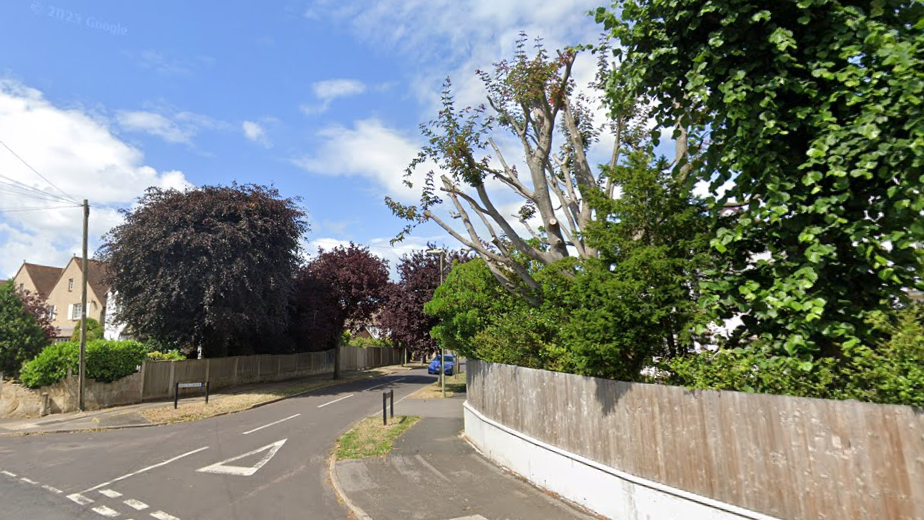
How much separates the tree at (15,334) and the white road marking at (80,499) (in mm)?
17709

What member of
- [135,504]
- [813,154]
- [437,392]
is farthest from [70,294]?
[813,154]

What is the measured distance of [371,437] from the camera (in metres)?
12.7

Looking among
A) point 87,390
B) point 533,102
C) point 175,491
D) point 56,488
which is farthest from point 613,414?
point 87,390

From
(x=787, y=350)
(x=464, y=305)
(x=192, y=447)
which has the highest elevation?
(x=464, y=305)

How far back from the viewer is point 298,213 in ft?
83.7

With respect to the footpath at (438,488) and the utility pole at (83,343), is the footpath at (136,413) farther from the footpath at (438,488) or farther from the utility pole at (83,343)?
the footpath at (438,488)

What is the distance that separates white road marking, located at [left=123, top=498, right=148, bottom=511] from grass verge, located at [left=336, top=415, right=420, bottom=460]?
3701 millimetres

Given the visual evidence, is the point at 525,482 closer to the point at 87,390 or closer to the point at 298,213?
the point at 87,390

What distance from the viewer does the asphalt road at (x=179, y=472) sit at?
7309mm

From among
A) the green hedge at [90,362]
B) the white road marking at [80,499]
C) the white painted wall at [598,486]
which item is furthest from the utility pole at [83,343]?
the white painted wall at [598,486]

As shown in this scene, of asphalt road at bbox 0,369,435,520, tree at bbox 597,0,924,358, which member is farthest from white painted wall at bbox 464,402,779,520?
asphalt road at bbox 0,369,435,520

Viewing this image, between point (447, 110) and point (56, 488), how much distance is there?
10.7m

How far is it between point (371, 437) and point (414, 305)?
14.0 meters

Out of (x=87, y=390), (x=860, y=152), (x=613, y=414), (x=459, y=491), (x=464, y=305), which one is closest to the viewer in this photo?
(x=860, y=152)
